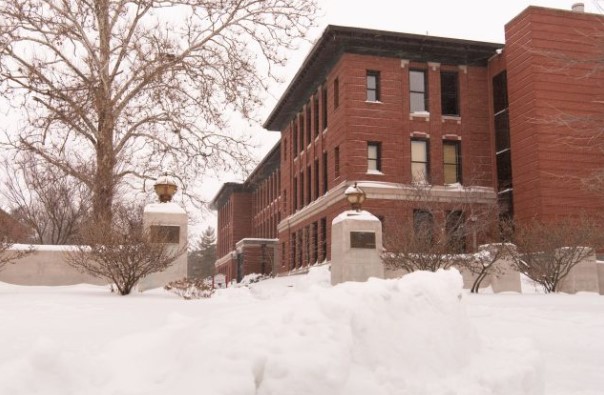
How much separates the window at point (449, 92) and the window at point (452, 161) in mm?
1644

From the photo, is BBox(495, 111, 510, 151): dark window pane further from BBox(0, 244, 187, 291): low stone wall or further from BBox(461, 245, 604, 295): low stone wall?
BBox(0, 244, 187, 291): low stone wall

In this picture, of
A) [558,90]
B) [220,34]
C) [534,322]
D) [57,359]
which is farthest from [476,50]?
[57,359]

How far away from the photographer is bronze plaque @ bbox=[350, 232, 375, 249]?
15.4 metres

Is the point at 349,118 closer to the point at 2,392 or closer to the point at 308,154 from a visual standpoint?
the point at 308,154

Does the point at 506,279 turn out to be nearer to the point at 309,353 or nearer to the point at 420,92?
the point at 420,92

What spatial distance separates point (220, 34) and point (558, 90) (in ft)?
47.6

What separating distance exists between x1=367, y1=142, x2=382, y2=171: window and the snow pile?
20.7 meters

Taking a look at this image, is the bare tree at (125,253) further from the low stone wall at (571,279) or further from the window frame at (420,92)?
the window frame at (420,92)

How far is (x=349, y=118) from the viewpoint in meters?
26.1

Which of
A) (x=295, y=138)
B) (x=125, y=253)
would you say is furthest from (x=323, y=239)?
(x=125, y=253)

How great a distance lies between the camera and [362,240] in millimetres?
15477

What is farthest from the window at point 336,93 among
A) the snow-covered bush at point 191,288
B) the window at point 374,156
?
the snow-covered bush at point 191,288

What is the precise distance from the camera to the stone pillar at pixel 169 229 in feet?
42.0

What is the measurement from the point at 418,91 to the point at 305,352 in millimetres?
25242
